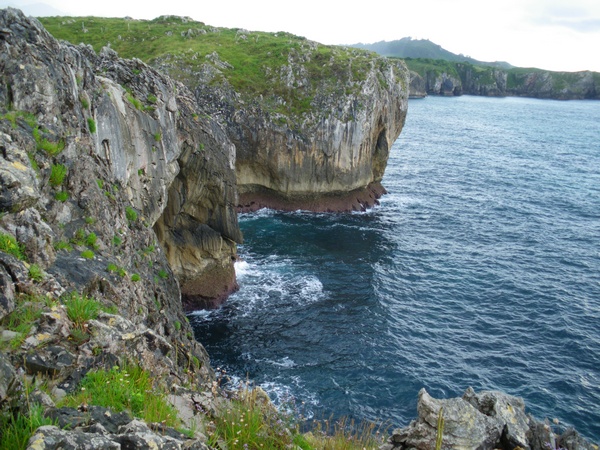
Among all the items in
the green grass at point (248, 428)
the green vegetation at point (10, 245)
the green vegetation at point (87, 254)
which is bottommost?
the green grass at point (248, 428)

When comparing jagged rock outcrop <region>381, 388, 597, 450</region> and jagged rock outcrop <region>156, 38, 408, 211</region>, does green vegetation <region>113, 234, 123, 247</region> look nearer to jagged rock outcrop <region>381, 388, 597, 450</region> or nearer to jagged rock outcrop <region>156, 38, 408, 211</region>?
jagged rock outcrop <region>381, 388, 597, 450</region>

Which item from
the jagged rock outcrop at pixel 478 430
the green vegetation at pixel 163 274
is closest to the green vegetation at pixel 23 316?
the jagged rock outcrop at pixel 478 430

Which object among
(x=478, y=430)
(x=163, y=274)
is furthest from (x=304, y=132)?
(x=478, y=430)

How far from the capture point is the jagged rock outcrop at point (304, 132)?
62.8 m

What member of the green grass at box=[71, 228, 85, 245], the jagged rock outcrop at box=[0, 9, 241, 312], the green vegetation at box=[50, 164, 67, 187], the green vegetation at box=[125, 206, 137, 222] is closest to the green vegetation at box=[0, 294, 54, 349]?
the jagged rock outcrop at box=[0, 9, 241, 312]

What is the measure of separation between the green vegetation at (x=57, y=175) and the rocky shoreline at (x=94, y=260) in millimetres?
37

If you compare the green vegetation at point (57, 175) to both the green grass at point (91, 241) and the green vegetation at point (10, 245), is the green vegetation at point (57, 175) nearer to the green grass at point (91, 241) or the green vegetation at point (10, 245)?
the green grass at point (91, 241)

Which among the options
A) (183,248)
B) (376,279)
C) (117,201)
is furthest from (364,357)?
(117,201)

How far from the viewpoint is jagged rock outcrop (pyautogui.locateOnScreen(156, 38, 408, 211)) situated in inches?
2470

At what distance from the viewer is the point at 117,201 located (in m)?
21.8

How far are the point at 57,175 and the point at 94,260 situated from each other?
3343 mm

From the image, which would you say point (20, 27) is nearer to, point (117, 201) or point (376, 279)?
point (117, 201)

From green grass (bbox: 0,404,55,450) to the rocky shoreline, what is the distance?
0.06 metres

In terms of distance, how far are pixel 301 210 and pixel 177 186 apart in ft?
94.3
